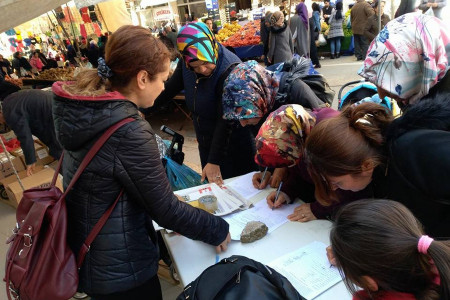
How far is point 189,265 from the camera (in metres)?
1.29

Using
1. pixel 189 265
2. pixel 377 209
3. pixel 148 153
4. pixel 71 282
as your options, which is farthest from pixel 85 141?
pixel 377 209

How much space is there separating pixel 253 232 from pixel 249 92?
694 millimetres

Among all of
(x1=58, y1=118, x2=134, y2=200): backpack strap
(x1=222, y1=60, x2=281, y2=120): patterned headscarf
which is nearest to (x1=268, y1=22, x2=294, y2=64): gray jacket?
(x1=222, y1=60, x2=281, y2=120): patterned headscarf

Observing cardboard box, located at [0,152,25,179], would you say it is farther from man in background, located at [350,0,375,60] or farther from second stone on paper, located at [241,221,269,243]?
man in background, located at [350,0,375,60]

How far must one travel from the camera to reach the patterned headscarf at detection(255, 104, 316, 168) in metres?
1.36

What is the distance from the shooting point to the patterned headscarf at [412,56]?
3.97ft

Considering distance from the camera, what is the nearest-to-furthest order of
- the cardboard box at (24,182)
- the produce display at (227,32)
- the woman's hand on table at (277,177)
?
the woman's hand on table at (277,177), the cardboard box at (24,182), the produce display at (227,32)

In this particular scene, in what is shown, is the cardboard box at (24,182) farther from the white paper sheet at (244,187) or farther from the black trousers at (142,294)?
the black trousers at (142,294)

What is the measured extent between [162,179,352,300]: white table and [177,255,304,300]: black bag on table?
0.89 feet

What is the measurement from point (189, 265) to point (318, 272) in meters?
0.50

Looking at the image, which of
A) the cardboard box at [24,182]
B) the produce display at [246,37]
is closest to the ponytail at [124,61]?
the cardboard box at [24,182]

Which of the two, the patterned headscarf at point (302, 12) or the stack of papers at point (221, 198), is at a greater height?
the patterned headscarf at point (302, 12)

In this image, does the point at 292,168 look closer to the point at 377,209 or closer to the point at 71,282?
the point at 377,209

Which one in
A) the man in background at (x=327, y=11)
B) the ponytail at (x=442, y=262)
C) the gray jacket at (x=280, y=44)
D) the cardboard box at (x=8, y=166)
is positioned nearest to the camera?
the ponytail at (x=442, y=262)
